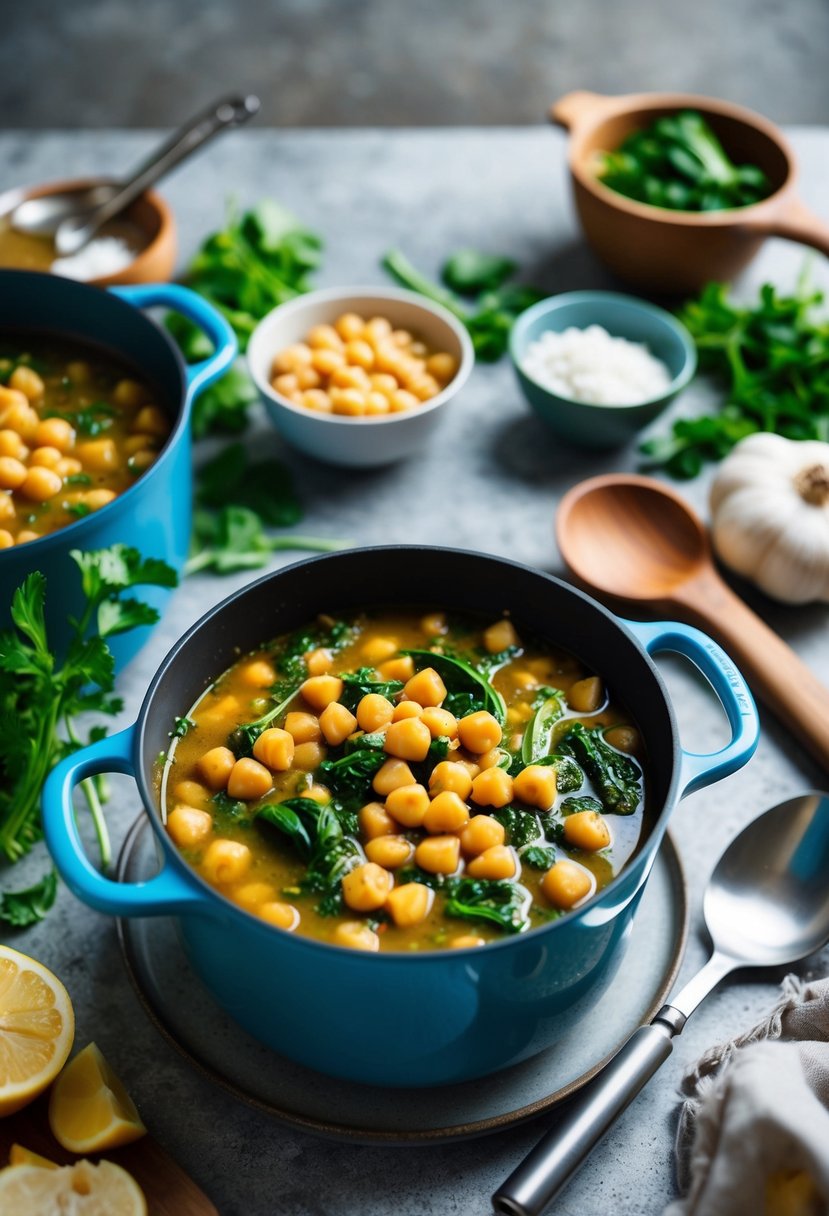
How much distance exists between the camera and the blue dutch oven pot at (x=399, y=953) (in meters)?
1.83

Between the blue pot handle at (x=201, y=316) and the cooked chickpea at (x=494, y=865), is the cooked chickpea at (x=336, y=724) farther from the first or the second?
the blue pot handle at (x=201, y=316)

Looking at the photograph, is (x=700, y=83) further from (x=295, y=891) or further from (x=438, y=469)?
(x=295, y=891)

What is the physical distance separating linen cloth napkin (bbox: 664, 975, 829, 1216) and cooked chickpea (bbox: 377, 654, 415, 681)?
98 cm

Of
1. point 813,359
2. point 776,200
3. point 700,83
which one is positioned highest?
point 776,200

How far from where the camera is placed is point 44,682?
7.84ft

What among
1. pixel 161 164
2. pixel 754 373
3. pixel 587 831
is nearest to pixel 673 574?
pixel 754 373

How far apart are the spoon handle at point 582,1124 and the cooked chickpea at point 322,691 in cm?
87

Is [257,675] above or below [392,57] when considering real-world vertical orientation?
above

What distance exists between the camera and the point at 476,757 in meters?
2.36

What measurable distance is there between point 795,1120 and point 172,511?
5.98 ft

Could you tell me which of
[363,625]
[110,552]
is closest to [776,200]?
[363,625]

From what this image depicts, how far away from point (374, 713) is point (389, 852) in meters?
0.30

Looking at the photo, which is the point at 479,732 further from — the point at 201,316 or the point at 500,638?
the point at 201,316

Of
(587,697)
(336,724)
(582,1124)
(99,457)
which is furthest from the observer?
(99,457)
